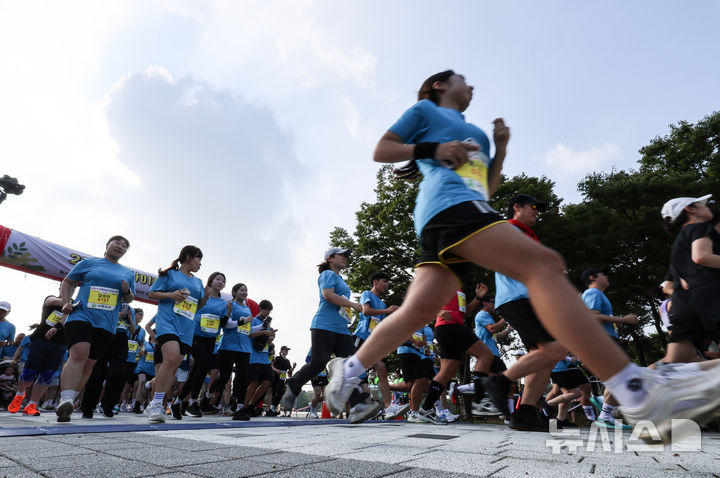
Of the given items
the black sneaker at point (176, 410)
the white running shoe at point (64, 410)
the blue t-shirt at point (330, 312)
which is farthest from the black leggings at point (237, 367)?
the white running shoe at point (64, 410)

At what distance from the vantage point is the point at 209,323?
7113 mm

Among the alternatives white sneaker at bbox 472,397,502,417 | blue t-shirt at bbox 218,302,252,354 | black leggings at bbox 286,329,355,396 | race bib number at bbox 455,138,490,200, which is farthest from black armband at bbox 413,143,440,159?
blue t-shirt at bbox 218,302,252,354

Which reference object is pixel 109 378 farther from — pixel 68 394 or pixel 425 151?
pixel 425 151

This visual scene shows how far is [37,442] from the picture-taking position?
2.53m

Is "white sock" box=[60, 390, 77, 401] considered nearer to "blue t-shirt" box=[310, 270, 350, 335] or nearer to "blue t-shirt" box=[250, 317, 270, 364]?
"blue t-shirt" box=[310, 270, 350, 335]

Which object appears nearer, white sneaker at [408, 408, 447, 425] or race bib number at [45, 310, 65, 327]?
white sneaker at [408, 408, 447, 425]

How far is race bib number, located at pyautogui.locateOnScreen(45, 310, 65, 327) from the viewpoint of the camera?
7.00 meters

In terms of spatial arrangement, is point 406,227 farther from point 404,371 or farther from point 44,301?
point 44,301

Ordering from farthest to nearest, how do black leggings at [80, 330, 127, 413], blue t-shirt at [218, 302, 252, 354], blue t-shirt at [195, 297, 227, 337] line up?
1. blue t-shirt at [218, 302, 252, 354]
2. blue t-shirt at [195, 297, 227, 337]
3. black leggings at [80, 330, 127, 413]

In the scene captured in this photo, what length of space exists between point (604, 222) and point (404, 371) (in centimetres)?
1073

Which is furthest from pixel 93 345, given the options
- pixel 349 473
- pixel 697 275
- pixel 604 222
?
pixel 604 222

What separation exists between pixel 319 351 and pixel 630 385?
4.43 m

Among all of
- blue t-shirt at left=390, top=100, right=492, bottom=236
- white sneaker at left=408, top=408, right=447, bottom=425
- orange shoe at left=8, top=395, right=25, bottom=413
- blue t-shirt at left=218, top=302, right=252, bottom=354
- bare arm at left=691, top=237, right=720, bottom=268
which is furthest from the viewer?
blue t-shirt at left=218, top=302, right=252, bottom=354

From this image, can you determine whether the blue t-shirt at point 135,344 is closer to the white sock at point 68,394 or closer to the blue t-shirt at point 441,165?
the white sock at point 68,394
